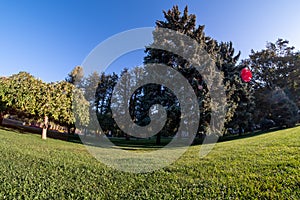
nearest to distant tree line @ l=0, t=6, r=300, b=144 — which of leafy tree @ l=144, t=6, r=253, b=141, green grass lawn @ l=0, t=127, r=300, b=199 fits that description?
leafy tree @ l=144, t=6, r=253, b=141

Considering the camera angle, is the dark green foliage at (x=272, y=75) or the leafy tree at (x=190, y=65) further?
the dark green foliage at (x=272, y=75)

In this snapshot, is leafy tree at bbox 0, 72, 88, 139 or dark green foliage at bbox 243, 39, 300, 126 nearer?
leafy tree at bbox 0, 72, 88, 139

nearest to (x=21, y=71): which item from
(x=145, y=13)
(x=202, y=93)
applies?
(x=145, y=13)

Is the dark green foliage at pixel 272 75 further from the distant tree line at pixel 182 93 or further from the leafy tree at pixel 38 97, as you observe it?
the leafy tree at pixel 38 97

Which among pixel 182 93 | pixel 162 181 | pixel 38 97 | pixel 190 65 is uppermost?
pixel 190 65

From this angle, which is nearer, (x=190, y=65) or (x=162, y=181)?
(x=162, y=181)

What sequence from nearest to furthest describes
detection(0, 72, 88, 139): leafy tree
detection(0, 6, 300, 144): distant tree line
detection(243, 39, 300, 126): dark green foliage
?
detection(0, 72, 88, 139): leafy tree
detection(0, 6, 300, 144): distant tree line
detection(243, 39, 300, 126): dark green foliage

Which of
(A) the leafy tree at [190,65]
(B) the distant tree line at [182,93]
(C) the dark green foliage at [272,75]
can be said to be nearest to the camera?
(B) the distant tree line at [182,93]

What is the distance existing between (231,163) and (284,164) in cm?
114

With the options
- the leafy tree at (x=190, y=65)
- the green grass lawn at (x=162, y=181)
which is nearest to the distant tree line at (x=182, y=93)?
the leafy tree at (x=190, y=65)

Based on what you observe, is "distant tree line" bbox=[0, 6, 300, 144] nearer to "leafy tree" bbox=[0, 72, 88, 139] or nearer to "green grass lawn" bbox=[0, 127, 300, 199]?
"leafy tree" bbox=[0, 72, 88, 139]

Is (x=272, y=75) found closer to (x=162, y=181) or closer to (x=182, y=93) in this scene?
(x=182, y=93)

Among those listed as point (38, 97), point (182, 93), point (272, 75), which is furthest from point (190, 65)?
point (272, 75)

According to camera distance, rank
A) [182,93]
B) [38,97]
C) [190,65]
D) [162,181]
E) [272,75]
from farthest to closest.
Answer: [272,75], [190,65], [182,93], [38,97], [162,181]
